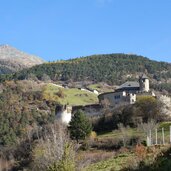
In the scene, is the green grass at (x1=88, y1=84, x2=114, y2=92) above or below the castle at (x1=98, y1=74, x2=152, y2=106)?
above

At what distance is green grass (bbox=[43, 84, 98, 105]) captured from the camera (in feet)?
487

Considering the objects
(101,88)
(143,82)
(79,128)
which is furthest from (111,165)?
(101,88)

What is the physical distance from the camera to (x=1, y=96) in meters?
152

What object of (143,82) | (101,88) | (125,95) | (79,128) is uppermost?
(101,88)

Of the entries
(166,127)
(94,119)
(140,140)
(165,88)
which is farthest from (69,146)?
(165,88)

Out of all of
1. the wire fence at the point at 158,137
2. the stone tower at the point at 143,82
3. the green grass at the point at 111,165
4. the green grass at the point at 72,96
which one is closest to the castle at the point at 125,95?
the stone tower at the point at 143,82

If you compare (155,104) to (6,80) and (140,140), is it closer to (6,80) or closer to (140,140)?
(140,140)

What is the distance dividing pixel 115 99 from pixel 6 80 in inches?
3940

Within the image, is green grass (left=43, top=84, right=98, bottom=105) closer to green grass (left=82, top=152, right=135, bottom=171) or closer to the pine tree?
the pine tree

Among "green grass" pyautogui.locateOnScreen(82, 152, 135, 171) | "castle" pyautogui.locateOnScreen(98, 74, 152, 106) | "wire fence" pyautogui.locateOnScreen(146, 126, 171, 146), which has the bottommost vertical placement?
"green grass" pyautogui.locateOnScreen(82, 152, 135, 171)

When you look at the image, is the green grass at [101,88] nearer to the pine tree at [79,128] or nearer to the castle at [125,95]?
the castle at [125,95]

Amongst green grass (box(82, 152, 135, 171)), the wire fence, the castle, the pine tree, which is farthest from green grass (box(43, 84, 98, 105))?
green grass (box(82, 152, 135, 171))

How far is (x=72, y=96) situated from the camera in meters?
157

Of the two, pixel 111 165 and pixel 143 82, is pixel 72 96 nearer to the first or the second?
pixel 143 82
